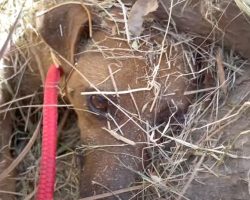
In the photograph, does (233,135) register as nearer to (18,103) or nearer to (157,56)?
(157,56)

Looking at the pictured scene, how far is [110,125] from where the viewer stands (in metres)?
2.45

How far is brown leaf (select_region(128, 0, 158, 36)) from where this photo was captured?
8.45 feet

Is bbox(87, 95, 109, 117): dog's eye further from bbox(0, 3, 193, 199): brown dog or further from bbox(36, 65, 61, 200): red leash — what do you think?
bbox(36, 65, 61, 200): red leash

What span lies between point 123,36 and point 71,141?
2.01ft

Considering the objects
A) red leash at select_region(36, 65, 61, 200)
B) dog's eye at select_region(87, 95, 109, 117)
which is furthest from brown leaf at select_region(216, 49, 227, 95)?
red leash at select_region(36, 65, 61, 200)

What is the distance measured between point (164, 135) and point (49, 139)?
1.58 feet

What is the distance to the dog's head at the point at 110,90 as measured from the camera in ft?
7.99

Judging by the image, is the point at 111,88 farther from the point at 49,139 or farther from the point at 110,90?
the point at 49,139

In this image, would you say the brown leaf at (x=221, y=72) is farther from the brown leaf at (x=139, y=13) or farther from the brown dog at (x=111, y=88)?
the brown leaf at (x=139, y=13)

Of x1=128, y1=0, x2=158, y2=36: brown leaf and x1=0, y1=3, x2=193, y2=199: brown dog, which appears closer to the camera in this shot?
x1=0, y1=3, x2=193, y2=199: brown dog

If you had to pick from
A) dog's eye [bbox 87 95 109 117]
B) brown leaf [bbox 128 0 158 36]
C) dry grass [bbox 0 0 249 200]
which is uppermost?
brown leaf [bbox 128 0 158 36]

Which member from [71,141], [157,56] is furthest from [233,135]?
[71,141]

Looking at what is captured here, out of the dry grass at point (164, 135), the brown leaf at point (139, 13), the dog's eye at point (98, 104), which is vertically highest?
the brown leaf at point (139, 13)

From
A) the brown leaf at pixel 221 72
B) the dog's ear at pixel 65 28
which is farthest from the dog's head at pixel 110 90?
the brown leaf at pixel 221 72
